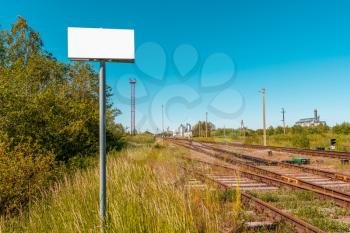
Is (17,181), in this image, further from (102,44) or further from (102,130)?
(102,44)

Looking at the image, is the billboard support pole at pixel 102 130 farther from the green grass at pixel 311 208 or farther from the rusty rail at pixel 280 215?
the green grass at pixel 311 208

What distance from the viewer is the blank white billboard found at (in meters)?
2.83

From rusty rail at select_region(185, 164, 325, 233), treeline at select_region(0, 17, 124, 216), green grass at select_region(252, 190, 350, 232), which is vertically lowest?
green grass at select_region(252, 190, 350, 232)

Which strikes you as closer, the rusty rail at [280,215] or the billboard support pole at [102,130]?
the billboard support pole at [102,130]

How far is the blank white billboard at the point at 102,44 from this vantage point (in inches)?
112

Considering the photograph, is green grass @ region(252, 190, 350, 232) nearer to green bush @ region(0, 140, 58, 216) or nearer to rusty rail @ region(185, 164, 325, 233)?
rusty rail @ region(185, 164, 325, 233)

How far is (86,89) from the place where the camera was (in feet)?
74.6

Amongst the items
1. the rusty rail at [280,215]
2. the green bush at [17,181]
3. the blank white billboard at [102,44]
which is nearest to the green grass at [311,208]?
the rusty rail at [280,215]

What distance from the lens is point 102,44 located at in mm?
2875

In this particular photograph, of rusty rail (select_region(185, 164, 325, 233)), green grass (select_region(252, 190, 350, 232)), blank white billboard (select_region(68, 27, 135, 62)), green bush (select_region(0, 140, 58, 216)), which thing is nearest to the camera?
blank white billboard (select_region(68, 27, 135, 62))

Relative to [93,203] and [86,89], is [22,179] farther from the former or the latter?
[86,89]

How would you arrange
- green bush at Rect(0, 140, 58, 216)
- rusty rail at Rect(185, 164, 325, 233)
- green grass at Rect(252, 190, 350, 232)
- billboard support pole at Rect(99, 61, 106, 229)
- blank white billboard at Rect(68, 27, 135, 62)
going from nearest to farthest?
blank white billboard at Rect(68, 27, 135, 62) < billboard support pole at Rect(99, 61, 106, 229) < rusty rail at Rect(185, 164, 325, 233) < green grass at Rect(252, 190, 350, 232) < green bush at Rect(0, 140, 58, 216)

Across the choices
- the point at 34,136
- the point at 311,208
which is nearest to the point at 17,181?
the point at 34,136

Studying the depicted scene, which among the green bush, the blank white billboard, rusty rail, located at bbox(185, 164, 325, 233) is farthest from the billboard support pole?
the green bush
